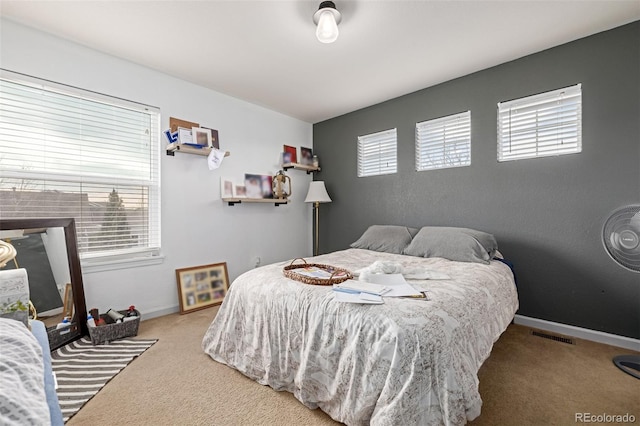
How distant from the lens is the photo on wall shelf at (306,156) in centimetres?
419

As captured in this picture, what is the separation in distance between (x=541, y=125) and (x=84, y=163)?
13.2 feet

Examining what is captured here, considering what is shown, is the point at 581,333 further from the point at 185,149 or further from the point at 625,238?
the point at 185,149

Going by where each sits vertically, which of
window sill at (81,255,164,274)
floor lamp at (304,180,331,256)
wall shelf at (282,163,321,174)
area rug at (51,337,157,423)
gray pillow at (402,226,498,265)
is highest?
wall shelf at (282,163,321,174)

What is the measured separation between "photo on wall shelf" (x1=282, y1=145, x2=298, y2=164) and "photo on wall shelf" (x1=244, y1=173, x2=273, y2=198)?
35cm

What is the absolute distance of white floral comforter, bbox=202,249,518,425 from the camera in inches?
43.9

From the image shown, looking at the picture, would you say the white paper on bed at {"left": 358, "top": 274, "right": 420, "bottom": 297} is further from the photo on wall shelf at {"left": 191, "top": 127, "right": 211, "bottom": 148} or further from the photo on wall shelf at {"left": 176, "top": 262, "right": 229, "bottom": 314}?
the photo on wall shelf at {"left": 191, "top": 127, "right": 211, "bottom": 148}

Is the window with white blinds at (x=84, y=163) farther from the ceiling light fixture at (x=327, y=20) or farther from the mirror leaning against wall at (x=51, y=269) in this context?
the ceiling light fixture at (x=327, y=20)

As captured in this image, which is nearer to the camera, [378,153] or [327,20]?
[327,20]

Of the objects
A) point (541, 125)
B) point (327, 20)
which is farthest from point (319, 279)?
point (541, 125)

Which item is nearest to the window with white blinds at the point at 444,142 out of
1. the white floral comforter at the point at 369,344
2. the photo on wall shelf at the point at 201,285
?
the white floral comforter at the point at 369,344

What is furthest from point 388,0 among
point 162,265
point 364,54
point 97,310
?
point 97,310

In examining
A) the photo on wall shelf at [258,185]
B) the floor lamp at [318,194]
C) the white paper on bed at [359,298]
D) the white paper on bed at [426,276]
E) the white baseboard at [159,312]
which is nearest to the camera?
the white paper on bed at [359,298]

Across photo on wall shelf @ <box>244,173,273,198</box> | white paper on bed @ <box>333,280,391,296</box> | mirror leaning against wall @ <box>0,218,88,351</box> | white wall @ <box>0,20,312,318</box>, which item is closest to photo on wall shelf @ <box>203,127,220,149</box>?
white wall @ <box>0,20,312,318</box>

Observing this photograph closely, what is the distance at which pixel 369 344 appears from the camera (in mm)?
1243
